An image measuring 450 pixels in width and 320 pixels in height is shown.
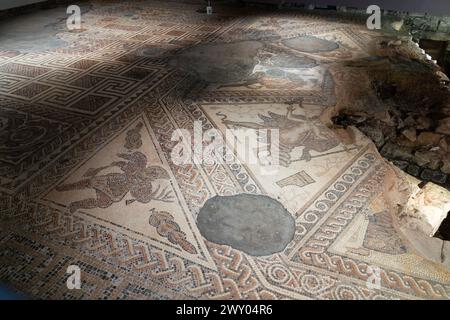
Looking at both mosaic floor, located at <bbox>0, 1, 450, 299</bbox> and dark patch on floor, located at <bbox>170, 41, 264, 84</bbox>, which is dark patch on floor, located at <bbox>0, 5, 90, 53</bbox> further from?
dark patch on floor, located at <bbox>170, 41, 264, 84</bbox>

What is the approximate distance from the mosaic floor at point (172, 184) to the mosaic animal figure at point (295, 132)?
0.05ft

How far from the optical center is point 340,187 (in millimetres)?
2047

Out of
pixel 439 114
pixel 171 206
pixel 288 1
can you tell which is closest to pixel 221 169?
pixel 171 206

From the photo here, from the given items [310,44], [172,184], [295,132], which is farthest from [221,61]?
[172,184]

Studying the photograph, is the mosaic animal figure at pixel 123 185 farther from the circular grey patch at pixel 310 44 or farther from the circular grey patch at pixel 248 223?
the circular grey patch at pixel 310 44

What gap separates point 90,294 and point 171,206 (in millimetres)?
627

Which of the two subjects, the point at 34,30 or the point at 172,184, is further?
the point at 34,30

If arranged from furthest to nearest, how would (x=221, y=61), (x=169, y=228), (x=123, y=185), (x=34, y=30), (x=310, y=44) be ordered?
(x=34, y=30) → (x=310, y=44) → (x=221, y=61) → (x=123, y=185) → (x=169, y=228)

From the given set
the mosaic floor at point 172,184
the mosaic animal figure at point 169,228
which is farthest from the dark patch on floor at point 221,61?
the mosaic animal figure at point 169,228

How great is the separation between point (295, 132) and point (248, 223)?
103 centimetres

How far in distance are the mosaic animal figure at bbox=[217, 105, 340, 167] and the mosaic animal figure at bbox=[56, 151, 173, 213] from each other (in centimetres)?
80

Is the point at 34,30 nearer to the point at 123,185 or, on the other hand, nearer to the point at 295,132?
the point at 123,185

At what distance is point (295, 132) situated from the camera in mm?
2561
